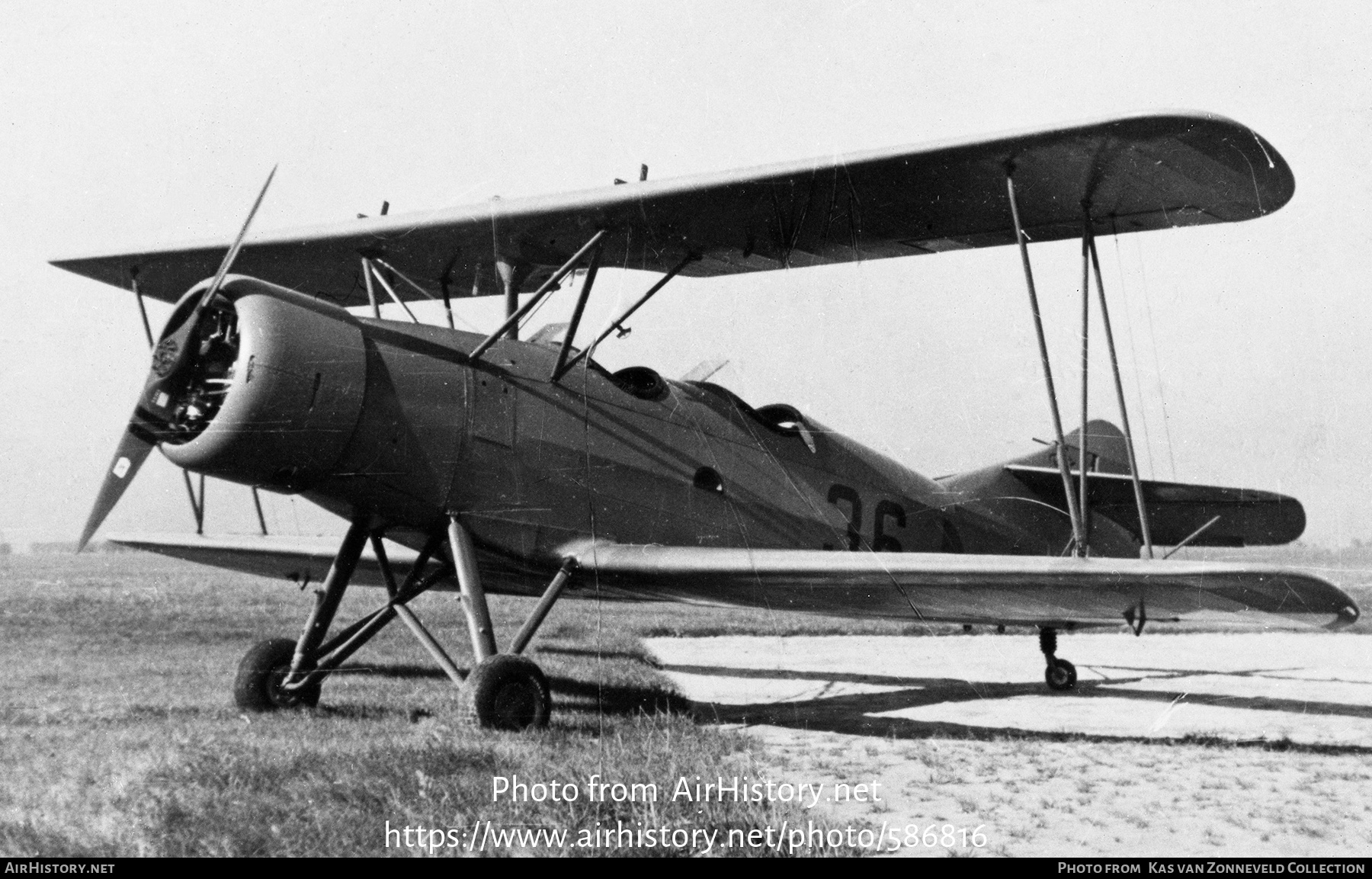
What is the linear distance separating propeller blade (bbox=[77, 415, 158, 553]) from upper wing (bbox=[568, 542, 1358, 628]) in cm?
259

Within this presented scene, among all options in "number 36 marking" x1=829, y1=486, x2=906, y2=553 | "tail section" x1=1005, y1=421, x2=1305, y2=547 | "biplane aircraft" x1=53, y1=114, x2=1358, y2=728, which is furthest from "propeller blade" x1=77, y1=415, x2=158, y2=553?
"tail section" x1=1005, y1=421, x2=1305, y2=547

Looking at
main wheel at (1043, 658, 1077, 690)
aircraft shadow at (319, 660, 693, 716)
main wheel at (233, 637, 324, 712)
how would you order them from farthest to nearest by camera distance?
main wheel at (1043, 658, 1077, 690), aircraft shadow at (319, 660, 693, 716), main wheel at (233, 637, 324, 712)

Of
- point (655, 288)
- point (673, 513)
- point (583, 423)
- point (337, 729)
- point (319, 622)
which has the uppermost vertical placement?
point (655, 288)

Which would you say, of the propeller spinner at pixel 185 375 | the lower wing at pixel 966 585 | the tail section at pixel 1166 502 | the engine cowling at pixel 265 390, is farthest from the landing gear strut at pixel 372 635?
the tail section at pixel 1166 502

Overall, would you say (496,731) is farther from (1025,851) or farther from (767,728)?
(1025,851)

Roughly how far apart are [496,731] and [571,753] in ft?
2.29

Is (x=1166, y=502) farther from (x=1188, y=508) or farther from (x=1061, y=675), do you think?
(x=1061, y=675)

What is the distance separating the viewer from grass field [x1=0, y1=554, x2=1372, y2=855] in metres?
3.52

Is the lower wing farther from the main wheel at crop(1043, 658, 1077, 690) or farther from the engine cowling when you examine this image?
the engine cowling

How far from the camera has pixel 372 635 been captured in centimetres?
678

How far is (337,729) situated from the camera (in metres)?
5.84

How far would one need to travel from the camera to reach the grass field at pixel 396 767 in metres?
3.52

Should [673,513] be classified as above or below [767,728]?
above

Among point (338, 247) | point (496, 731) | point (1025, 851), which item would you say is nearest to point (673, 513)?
point (496, 731)
